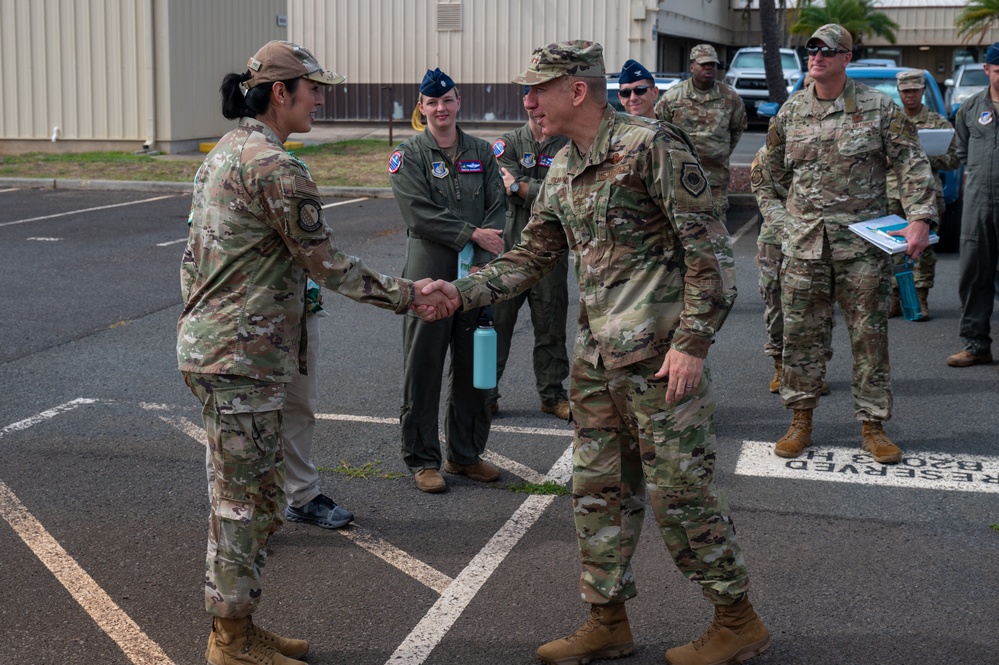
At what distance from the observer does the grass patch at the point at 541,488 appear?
5.59 m

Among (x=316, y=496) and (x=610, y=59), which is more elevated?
(x=610, y=59)

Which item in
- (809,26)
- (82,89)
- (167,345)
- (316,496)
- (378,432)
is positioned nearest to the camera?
(316,496)

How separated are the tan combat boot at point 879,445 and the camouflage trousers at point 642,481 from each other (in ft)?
7.95

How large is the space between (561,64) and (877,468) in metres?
3.21

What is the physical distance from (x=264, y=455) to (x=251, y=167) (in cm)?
94

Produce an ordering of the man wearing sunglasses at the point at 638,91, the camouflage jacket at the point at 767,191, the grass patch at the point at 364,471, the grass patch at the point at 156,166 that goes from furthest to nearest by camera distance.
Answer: the grass patch at the point at 156,166
the man wearing sunglasses at the point at 638,91
the camouflage jacket at the point at 767,191
the grass patch at the point at 364,471

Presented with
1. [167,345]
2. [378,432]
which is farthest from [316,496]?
[167,345]

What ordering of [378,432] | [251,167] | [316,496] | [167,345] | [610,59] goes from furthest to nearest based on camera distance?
[610,59] < [167,345] < [378,432] < [316,496] < [251,167]

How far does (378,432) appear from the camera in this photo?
655cm

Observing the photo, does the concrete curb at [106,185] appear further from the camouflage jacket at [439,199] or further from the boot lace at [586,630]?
the boot lace at [586,630]

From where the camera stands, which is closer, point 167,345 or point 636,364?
point 636,364

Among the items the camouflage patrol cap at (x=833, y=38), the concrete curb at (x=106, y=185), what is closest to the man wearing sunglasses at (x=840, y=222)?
the camouflage patrol cap at (x=833, y=38)

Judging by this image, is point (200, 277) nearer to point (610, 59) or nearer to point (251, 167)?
point (251, 167)

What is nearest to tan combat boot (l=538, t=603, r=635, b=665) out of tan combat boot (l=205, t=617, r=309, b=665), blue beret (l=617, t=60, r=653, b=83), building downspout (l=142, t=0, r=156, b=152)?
tan combat boot (l=205, t=617, r=309, b=665)
